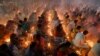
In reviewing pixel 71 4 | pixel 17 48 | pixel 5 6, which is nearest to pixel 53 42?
pixel 17 48

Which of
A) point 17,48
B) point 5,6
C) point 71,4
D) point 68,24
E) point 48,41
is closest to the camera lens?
point 17,48

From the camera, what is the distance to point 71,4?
1650 centimetres

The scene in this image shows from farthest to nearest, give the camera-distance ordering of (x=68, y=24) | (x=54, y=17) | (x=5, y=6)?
(x=5, y=6), (x=54, y=17), (x=68, y=24)

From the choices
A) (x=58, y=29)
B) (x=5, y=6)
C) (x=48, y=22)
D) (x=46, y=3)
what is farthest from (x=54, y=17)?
(x=46, y=3)

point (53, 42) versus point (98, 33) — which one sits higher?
point (98, 33)

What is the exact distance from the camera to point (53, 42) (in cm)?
839

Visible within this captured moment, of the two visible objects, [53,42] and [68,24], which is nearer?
[53,42]

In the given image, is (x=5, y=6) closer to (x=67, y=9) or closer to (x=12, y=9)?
(x=12, y=9)

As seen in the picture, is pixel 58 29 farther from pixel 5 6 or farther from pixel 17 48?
pixel 5 6

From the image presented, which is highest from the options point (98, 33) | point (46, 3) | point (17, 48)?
point (46, 3)

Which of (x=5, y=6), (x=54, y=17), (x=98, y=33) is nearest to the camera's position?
(x=98, y=33)

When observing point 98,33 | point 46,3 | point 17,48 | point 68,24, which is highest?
point 46,3

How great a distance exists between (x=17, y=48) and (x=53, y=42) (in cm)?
113

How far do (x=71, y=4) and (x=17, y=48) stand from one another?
9.17m
